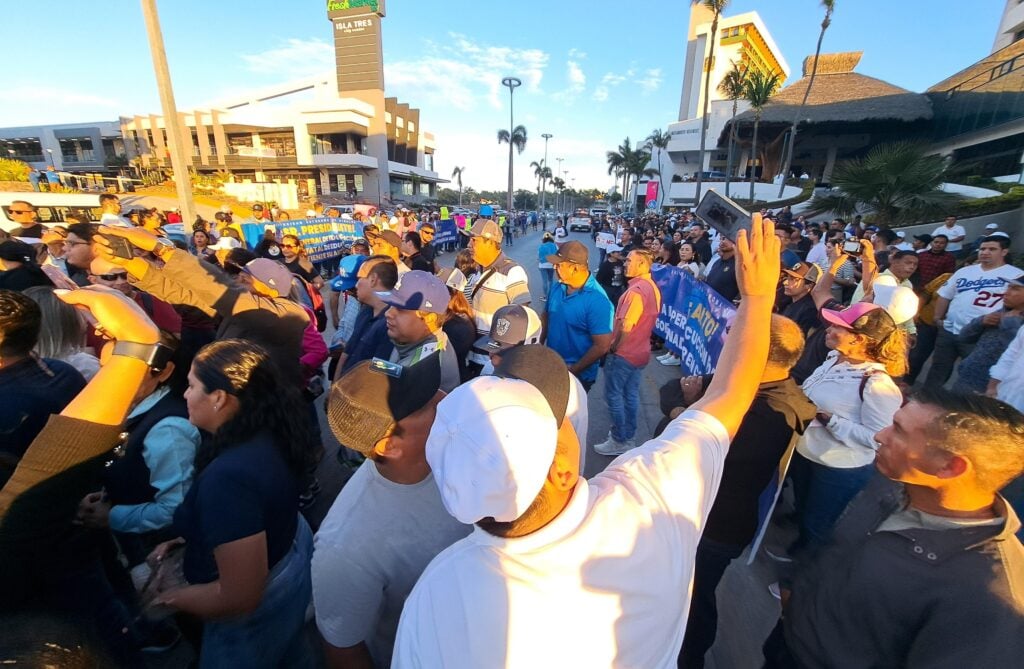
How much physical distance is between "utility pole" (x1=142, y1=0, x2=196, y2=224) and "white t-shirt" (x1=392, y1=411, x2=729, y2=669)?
975 cm

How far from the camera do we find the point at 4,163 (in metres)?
19.6

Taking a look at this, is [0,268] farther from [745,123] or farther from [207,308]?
[745,123]

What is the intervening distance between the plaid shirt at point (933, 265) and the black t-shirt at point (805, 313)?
3.74m

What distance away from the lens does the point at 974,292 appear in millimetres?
4531

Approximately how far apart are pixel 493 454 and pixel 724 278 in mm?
5857

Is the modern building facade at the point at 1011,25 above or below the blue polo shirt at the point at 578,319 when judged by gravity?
above

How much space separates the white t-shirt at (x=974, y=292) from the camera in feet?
14.4

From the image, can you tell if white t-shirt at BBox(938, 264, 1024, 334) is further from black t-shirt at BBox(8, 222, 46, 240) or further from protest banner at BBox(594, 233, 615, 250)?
black t-shirt at BBox(8, 222, 46, 240)

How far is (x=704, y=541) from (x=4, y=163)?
31.0 metres

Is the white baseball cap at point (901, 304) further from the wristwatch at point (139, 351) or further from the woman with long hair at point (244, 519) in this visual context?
the wristwatch at point (139, 351)

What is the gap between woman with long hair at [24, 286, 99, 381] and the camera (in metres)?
2.24

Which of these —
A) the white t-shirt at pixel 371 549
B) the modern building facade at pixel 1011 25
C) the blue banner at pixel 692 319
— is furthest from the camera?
the modern building facade at pixel 1011 25

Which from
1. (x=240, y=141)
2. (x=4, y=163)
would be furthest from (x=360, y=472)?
(x=240, y=141)

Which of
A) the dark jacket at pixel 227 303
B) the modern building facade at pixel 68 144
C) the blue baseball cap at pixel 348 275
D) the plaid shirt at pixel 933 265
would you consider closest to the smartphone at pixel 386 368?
the dark jacket at pixel 227 303
